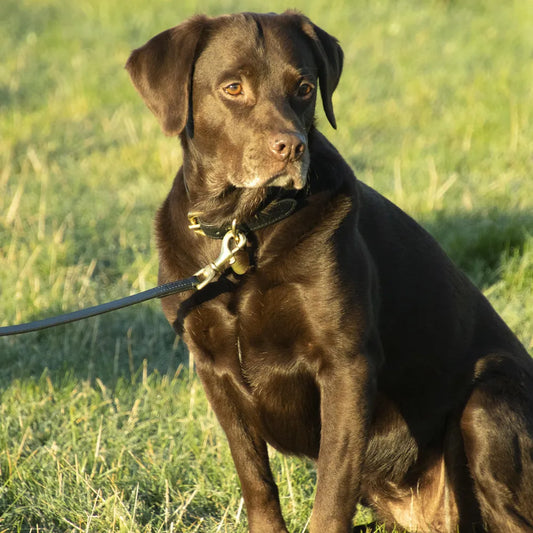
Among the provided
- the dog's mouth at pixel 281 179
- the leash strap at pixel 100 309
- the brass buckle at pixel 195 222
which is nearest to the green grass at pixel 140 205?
the leash strap at pixel 100 309

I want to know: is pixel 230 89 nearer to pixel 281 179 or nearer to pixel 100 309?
pixel 281 179

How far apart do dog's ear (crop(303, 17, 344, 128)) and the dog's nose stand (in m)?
0.38

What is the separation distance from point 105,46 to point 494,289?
764 centimetres

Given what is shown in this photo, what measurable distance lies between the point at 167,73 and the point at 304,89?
48cm

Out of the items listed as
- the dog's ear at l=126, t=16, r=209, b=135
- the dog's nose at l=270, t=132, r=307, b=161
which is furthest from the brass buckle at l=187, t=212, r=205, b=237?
the dog's nose at l=270, t=132, r=307, b=161

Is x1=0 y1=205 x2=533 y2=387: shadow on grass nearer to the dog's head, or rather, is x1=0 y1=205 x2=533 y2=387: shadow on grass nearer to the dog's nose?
the dog's head

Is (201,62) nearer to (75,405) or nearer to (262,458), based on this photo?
(262,458)

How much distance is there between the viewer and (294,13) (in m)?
3.27

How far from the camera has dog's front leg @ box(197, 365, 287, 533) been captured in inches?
125

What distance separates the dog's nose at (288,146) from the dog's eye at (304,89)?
30 cm

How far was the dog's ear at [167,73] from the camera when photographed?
3.00 metres

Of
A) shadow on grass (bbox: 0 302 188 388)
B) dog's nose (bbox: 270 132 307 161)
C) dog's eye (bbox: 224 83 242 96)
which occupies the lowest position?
shadow on grass (bbox: 0 302 188 388)

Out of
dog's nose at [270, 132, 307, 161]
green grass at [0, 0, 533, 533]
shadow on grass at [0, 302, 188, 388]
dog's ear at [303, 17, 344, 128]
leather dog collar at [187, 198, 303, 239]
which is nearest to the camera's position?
dog's nose at [270, 132, 307, 161]

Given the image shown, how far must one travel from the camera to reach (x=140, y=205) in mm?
6801
